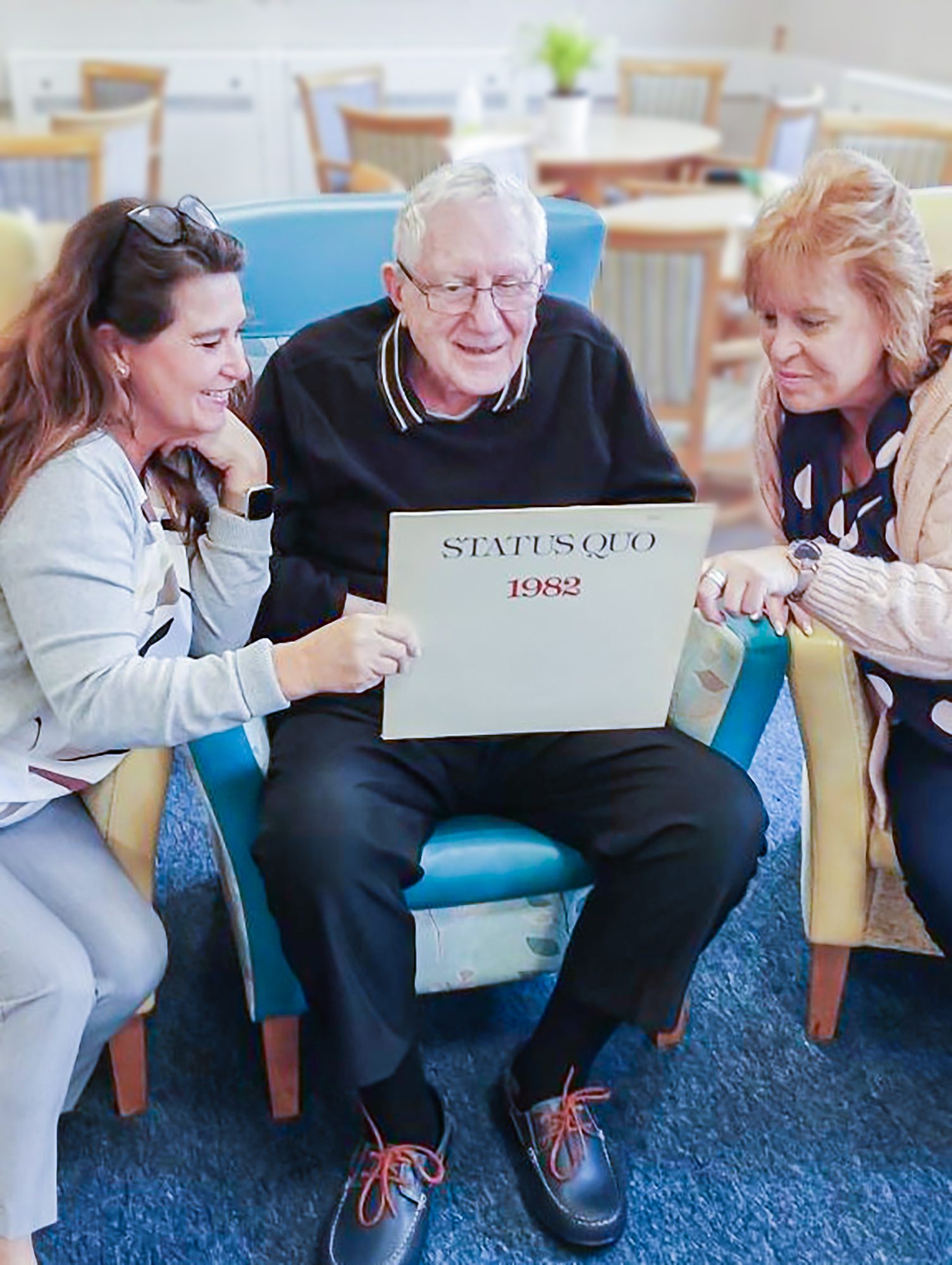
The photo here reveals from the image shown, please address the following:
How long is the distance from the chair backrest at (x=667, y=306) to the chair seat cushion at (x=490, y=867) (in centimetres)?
155

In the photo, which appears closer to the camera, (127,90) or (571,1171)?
(571,1171)

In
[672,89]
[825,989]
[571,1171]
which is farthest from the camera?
[672,89]

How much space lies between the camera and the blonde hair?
135 centimetres

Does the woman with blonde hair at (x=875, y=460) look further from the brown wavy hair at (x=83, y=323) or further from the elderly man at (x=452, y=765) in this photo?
the brown wavy hair at (x=83, y=323)

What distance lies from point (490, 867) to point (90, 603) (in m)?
0.52

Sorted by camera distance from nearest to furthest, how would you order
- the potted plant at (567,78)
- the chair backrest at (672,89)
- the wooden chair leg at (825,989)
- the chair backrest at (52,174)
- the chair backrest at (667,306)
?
1. the wooden chair leg at (825,989)
2. the chair backrest at (667,306)
3. the chair backrest at (52,174)
4. the potted plant at (567,78)
5. the chair backrest at (672,89)

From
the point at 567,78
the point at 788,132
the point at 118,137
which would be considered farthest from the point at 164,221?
the point at 788,132

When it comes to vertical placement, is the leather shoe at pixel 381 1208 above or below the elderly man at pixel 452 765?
below

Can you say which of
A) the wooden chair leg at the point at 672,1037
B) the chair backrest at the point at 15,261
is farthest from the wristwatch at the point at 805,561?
the chair backrest at the point at 15,261

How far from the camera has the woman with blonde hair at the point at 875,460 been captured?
137cm

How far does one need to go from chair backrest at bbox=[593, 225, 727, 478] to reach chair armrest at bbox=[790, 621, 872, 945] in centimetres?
138

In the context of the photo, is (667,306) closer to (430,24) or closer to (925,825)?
(925,825)

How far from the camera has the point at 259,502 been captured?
1428mm

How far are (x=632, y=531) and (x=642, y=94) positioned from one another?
4851mm
